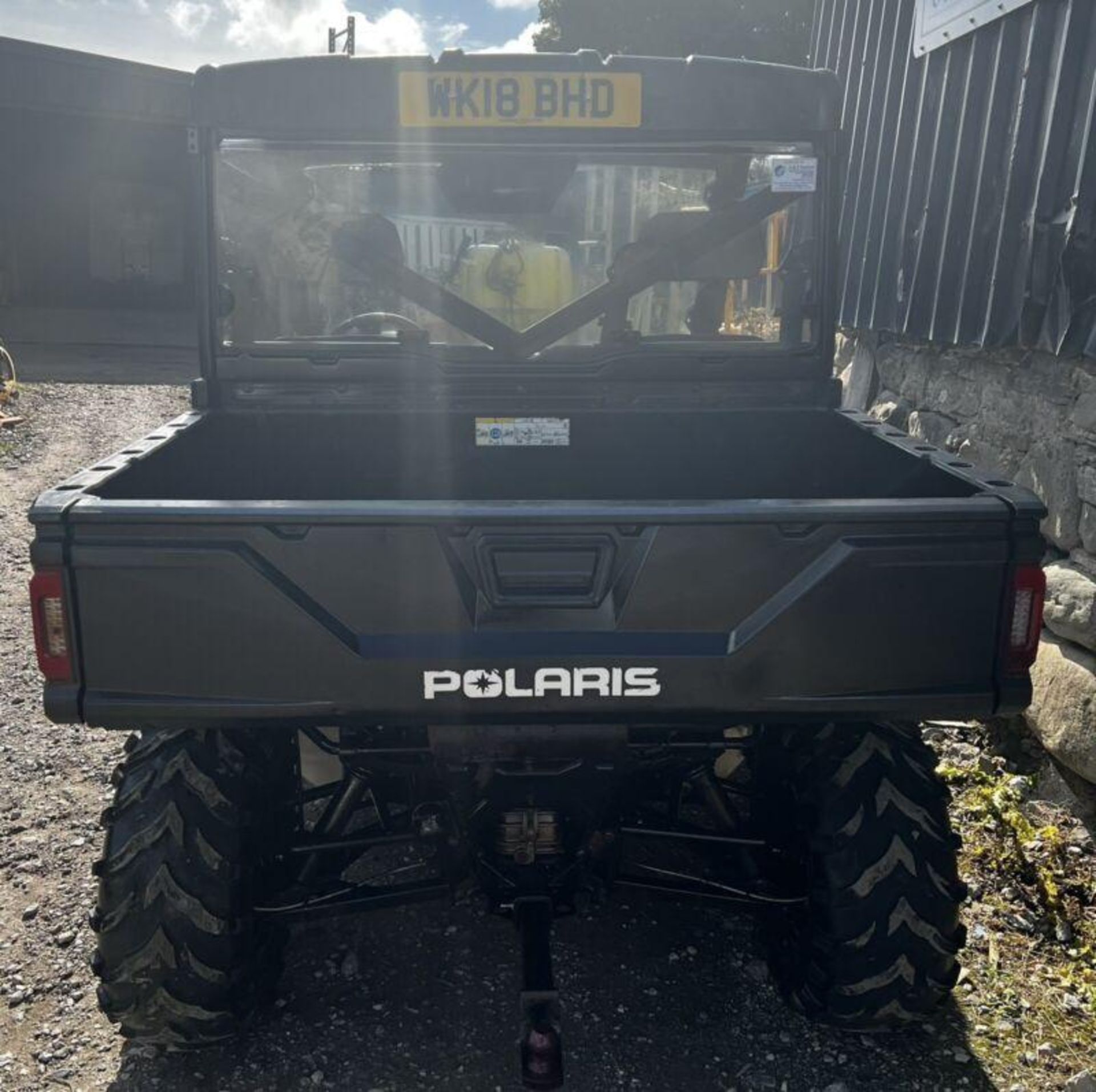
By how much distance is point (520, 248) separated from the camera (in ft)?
12.4

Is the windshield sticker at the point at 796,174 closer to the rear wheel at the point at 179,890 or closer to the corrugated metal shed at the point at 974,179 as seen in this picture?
the corrugated metal shed at the point at 974,179

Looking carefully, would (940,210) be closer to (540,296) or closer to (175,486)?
(540,296)

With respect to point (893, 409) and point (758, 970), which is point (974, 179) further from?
point (758, 970)

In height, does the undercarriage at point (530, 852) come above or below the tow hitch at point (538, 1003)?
above

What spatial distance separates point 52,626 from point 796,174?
270 centimetres

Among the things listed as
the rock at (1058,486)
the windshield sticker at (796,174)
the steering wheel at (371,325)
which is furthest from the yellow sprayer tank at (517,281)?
the rock at (1058,486)

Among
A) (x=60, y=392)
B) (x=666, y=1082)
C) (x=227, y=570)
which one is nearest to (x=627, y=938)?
(x=666, y=1082)

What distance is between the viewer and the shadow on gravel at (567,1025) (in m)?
2.88

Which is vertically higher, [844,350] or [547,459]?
[547,459]

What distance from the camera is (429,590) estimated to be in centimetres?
235

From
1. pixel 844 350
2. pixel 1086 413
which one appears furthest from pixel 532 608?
pixel 844 350

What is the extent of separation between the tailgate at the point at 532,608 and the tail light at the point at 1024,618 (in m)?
0.04

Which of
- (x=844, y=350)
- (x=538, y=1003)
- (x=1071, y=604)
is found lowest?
(x=538, y=1003)

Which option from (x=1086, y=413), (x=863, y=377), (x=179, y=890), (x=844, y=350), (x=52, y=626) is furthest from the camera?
(x=844, y=350)
